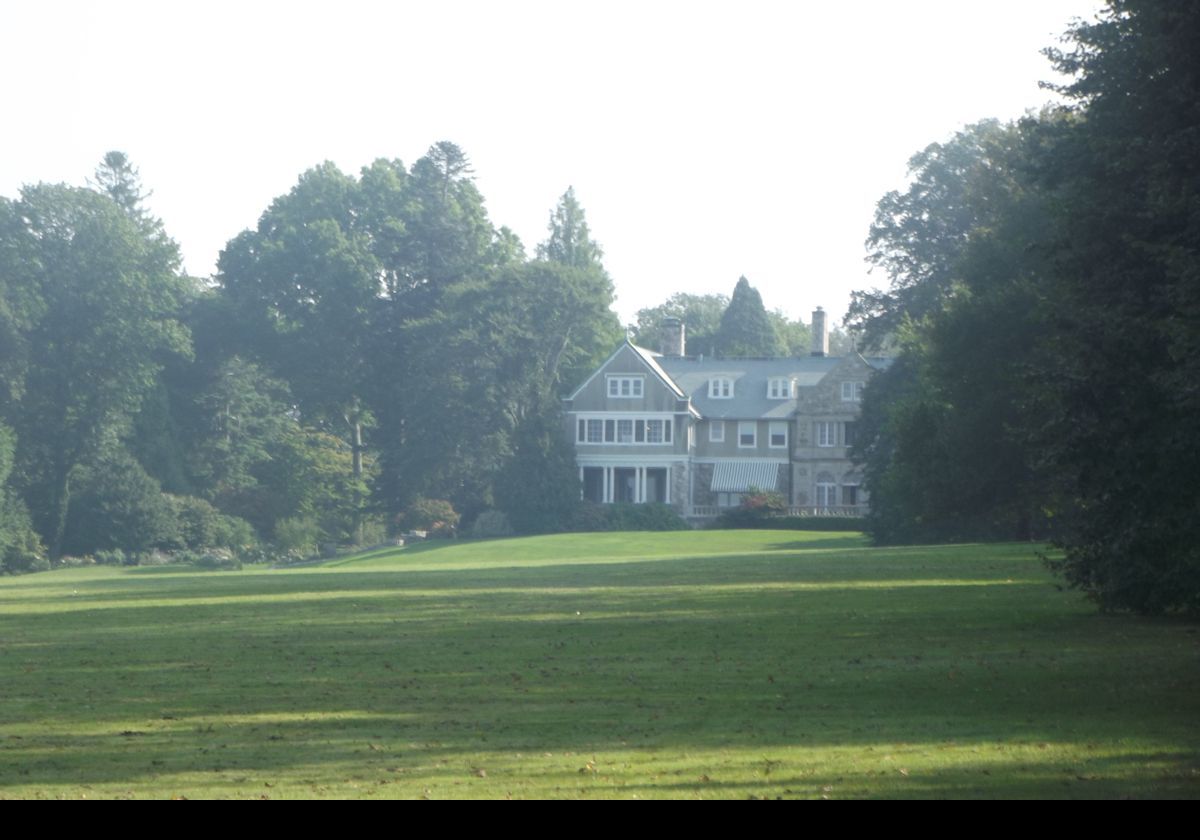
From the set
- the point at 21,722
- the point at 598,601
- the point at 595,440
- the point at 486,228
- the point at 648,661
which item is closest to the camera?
the point at 21,722

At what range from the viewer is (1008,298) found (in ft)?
129

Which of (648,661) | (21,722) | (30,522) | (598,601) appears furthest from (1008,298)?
(30,522)

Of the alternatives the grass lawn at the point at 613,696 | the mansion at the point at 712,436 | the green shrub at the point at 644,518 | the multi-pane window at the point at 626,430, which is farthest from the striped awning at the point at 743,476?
the grass lawn at the point at 613,696

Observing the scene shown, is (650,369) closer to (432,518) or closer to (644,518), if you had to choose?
(644,518)

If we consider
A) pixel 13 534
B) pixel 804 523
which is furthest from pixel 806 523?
pixel 13 534

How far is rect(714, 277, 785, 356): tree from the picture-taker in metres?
118

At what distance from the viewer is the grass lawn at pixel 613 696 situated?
1156cm

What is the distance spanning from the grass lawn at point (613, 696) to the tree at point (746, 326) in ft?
286

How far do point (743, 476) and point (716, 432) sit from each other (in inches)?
129

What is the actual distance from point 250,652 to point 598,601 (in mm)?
9684

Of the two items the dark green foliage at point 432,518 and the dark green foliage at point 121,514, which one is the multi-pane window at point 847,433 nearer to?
the dark green foliage at point 432,518

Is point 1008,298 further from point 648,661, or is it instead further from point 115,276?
point 115,276

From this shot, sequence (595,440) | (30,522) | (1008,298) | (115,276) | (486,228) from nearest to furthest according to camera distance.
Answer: (1008,298) < (30,522) < (115,276) < (595,440) < (486,228)

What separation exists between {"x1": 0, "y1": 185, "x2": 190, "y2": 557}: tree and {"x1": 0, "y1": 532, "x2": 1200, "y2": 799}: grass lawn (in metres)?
51.6
